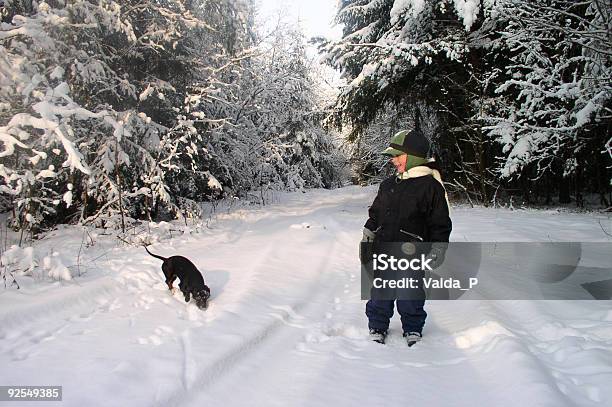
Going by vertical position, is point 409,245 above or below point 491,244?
above

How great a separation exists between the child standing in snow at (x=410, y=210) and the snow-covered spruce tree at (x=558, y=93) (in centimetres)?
499

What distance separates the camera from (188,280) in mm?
4406

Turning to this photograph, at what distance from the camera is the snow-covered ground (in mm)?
2574

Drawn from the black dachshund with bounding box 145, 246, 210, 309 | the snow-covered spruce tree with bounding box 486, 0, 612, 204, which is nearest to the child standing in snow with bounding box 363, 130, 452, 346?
the black dachshund with bounding box 145, 246, 210, 309

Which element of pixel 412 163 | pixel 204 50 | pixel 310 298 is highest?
pixel 204 50

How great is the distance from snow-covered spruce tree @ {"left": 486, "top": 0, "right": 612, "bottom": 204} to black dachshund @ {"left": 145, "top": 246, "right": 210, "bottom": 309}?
6776mm

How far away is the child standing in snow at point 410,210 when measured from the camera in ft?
11.1

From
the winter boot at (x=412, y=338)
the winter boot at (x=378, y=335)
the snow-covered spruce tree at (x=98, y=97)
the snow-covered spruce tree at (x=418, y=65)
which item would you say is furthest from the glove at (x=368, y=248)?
the snow-covered spruce tree at (x=418, y=65)

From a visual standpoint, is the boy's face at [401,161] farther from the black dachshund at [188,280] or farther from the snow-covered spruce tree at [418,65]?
the snow-covered spruce tree at [418,65]

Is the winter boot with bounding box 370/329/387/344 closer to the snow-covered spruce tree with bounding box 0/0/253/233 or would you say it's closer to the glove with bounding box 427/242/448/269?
the glove with bounding box 427/242/448/269

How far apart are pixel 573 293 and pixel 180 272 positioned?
14.8 ft

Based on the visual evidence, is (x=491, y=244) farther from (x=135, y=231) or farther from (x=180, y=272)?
(x=135, y=231)

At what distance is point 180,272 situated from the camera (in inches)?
179

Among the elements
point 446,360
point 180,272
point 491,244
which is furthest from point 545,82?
point 180,272
